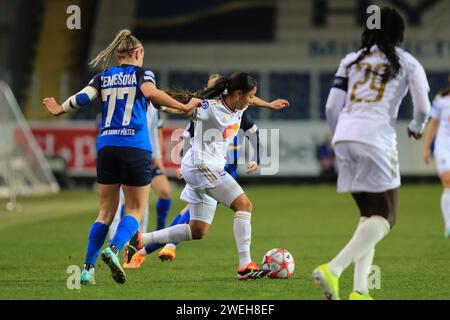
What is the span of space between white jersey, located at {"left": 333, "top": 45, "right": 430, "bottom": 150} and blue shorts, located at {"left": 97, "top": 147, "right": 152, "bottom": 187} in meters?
2.09

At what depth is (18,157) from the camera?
24781mm

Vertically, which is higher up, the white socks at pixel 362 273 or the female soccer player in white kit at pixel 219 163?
the female soccer player in white kit at pixel 219 163

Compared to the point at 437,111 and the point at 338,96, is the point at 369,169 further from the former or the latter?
the point at 437,111

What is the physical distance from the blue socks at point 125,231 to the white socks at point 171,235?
2.97 ft

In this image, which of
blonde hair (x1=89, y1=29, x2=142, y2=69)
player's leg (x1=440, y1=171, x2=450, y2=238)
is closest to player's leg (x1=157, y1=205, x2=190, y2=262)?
blonde hair (x1=89, y1=29, x2=142, y2=69)

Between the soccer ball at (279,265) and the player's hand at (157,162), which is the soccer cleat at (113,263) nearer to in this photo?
the soccer ball at (279,265)

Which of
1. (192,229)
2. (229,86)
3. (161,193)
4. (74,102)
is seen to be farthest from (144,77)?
(161,193)

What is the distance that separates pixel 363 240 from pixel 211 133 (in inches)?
106

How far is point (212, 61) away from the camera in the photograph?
1515 inches

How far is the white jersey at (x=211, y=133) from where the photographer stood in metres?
9.38

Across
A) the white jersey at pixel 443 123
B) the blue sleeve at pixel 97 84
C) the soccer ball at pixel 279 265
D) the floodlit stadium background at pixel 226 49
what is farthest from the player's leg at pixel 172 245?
the floodlit stadium background at pixel 226 49

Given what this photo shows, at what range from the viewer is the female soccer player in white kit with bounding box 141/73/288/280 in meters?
9.33

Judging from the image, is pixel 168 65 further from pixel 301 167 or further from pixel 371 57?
pixel 371 57

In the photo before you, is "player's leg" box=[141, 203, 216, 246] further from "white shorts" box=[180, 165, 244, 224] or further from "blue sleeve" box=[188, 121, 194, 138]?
"blue sleeve" box=[188, 121, 194, 138]
